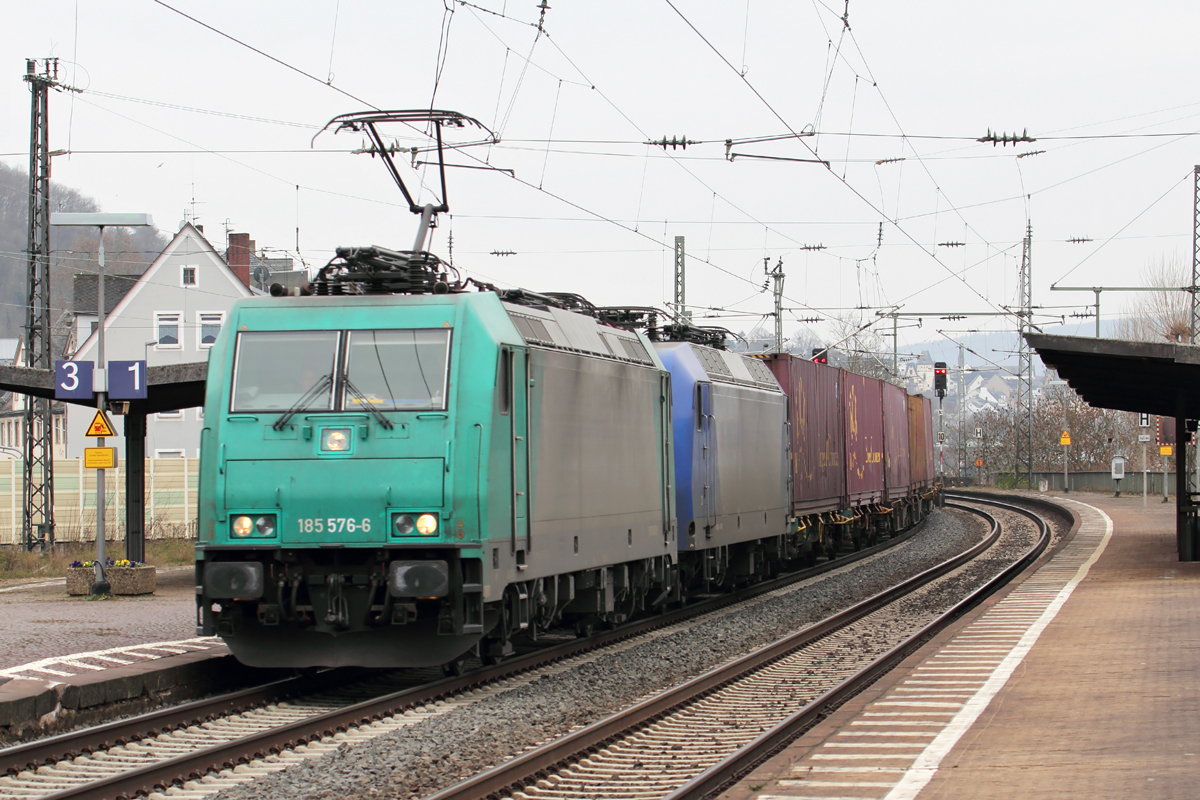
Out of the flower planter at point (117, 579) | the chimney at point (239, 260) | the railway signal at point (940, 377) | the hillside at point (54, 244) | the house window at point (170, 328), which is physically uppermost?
the hillside at point (54, 244)

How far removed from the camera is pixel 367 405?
1025 centimetres

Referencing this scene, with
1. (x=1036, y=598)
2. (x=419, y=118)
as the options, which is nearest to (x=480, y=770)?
(x=419, y=118)

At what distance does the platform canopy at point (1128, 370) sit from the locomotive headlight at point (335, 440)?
36.8 ft

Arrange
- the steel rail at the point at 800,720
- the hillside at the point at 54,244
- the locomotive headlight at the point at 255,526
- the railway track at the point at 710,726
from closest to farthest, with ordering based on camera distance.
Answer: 1. the steel rail at the point at 800,720
2. the railway track at the point at 710,726
3. the locomotive headlight at the point at 255,526
4. the hillside at the point at 54,244

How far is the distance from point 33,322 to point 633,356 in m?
16.6

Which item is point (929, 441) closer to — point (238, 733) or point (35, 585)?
point (35, 585)

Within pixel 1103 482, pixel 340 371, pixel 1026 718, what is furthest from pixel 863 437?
pixel 1103 482

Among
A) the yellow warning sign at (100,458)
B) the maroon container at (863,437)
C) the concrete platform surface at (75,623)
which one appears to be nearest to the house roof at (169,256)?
the maroon container at (863,437)

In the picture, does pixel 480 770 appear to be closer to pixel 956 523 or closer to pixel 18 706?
pixel 18 706

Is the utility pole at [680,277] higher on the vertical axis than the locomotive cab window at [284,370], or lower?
higher

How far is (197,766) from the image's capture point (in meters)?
7.84

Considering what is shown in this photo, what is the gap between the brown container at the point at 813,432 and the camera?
22.5 metres

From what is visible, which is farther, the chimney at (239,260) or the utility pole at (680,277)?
the chimney at (239,260)

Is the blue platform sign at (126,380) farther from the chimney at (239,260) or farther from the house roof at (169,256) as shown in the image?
the chimney at (239,260)
